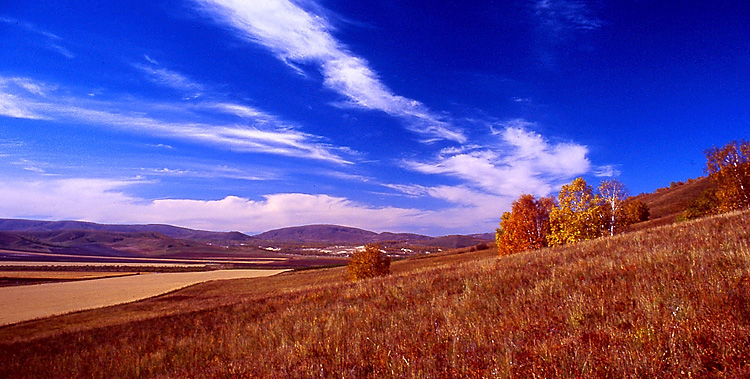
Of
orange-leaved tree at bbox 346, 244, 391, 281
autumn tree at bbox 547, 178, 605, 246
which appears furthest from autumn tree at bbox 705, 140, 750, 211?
orange-leaved tree at bbox 346, 244, 391, 281

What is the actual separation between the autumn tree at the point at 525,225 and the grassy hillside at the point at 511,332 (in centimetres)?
4341

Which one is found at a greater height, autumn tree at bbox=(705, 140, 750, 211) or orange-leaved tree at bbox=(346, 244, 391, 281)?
autumn tree at bbox=(705, 140, 750, 211)

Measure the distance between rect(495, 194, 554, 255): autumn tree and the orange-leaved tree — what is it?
18629 mm

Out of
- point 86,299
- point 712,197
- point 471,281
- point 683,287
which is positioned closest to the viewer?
point 683,287

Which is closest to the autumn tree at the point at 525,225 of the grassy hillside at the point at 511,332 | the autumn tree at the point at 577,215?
the autumn tree at the point at 577,215

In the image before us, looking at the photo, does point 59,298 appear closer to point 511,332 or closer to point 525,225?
point 525,225

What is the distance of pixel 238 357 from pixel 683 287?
26.4 ft

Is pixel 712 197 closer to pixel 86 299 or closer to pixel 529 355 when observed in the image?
pixel 529 355

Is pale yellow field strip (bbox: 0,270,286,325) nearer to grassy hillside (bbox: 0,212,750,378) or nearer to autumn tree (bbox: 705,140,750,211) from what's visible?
grassy hillside (bbox: 0,212,750,378)

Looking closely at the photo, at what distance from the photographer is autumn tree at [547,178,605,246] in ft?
134

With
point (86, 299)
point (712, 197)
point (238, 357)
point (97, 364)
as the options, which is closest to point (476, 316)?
point (238, 357)

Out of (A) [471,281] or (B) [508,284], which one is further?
(A) [471,281]

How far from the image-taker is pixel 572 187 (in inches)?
1699

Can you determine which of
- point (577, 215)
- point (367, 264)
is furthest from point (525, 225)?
point (367, 264)
